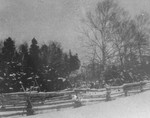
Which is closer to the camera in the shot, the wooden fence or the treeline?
the wooden fence

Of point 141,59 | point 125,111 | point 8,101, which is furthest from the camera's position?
point 141,59

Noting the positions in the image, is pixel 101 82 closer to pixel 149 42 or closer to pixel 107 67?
pixel 107 67

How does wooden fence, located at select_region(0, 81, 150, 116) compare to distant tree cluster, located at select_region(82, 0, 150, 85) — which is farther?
distant tree cluster, located at select_region(82, 0, 150, 85)

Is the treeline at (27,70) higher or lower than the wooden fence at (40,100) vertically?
higher

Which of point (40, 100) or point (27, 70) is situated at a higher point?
point (27, 70)

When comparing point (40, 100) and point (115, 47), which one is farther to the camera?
point (115, 47)

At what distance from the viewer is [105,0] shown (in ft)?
122

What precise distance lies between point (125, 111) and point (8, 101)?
7723mm

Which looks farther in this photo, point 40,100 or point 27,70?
point 27,70

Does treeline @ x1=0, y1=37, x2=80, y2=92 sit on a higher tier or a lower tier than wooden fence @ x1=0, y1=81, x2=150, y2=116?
higher

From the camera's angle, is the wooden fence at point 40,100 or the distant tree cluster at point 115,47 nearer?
the wooden fence at point 40,100

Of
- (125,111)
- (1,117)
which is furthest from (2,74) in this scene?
(125,111)

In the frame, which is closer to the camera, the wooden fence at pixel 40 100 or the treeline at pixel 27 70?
the wooden fence at pixel 40 100

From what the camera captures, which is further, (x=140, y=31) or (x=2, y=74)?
(x=140, y=31)
